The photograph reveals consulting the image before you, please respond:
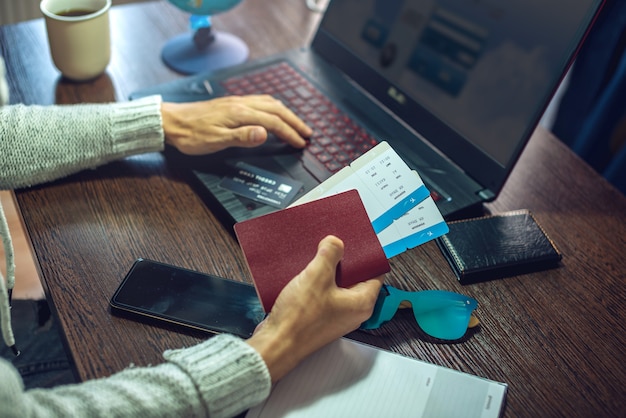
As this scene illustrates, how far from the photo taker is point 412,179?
0.64 metres

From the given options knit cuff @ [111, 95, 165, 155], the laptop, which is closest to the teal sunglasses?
the laptop

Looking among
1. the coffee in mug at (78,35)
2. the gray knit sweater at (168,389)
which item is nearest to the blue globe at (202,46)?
the coffee in mug at (78,35)

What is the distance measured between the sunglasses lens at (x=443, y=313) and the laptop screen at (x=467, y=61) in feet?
0.67

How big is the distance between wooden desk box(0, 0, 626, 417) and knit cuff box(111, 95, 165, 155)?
0.03 metres

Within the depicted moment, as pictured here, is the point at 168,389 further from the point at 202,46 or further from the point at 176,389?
the point at 202,46

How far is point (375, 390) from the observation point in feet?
A: 1.94

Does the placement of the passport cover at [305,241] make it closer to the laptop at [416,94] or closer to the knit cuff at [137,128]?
the laptop at [416,94]

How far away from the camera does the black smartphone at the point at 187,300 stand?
0.62 meters

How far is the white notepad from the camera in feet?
1.88

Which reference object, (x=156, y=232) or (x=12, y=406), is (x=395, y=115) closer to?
(x=156, y=232)

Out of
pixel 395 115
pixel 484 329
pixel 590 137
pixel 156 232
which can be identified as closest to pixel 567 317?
pixel 484 329

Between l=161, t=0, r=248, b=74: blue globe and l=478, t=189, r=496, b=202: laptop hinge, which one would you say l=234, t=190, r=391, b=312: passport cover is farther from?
l=161, t=0, r=248, b=74: blue globe

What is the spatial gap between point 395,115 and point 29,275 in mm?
683

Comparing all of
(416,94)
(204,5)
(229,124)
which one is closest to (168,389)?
(229,124)
